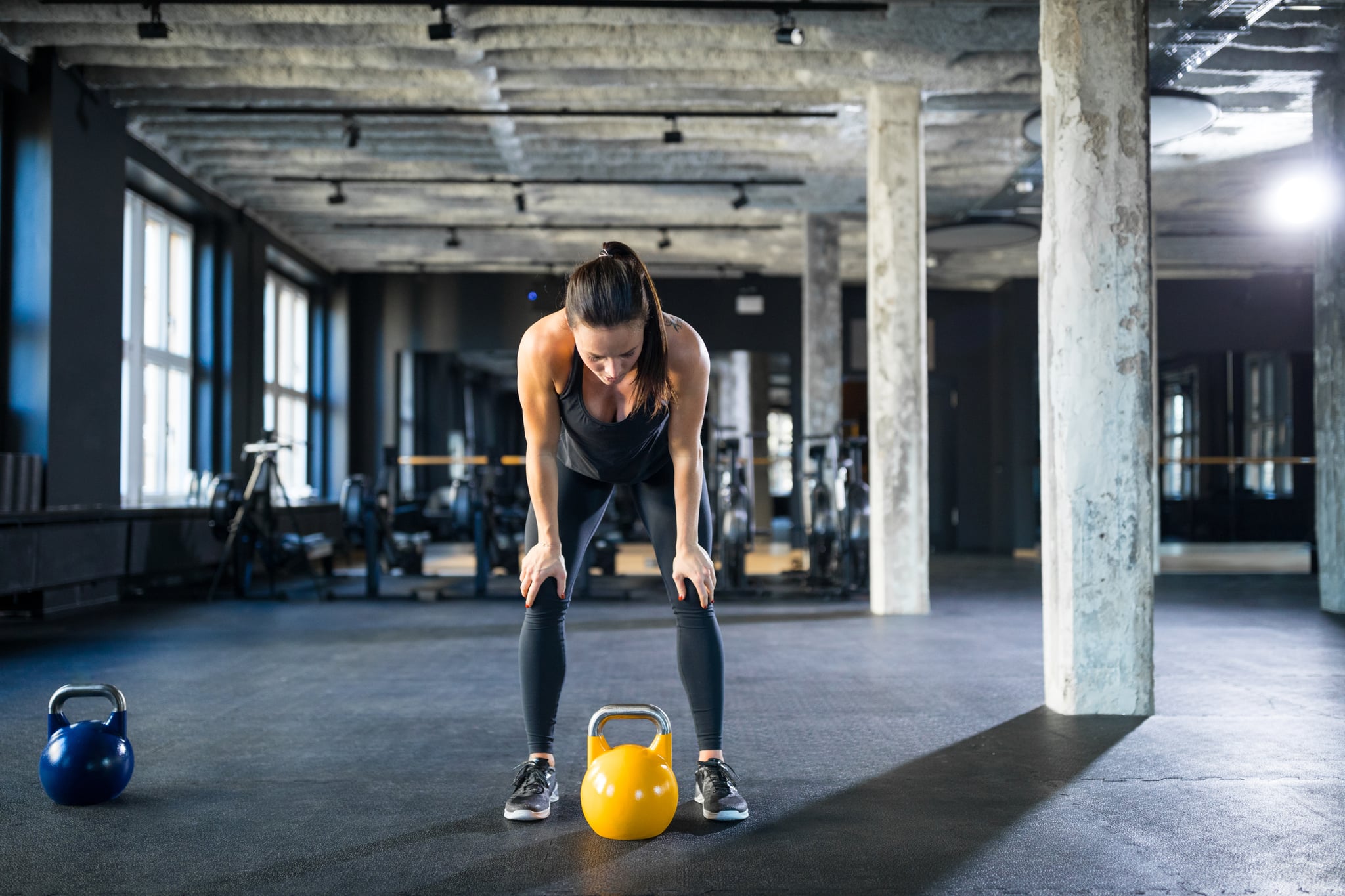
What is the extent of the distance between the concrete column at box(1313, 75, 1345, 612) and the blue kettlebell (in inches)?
250

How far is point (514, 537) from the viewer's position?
8.80m

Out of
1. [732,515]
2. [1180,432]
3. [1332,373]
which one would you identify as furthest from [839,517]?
[1180,432]

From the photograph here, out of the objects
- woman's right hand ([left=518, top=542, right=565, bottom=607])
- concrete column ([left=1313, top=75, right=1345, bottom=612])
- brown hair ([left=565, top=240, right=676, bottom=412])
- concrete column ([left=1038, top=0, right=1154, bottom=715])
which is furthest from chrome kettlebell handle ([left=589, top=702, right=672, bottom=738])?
concrete column ([left=1313, top=75, right=1345, bottom=612])

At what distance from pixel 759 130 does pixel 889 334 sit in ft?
7.89

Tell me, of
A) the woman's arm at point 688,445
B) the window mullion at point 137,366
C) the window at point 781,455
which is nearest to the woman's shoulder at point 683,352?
the woman's arm at point 688,445

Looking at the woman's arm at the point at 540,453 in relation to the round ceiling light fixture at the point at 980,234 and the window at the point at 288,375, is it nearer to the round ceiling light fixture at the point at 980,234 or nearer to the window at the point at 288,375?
the round ceiling light fixture at the point at 980,234

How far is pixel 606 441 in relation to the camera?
88.5 inches

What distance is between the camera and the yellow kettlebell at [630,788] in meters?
2.11

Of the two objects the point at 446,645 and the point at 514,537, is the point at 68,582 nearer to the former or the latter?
the point at 446,645

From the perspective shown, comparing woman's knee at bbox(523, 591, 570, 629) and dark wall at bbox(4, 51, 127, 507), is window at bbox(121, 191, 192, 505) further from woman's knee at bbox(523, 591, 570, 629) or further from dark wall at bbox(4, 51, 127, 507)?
woman's knee at bbox(523, 591, 570, 629)

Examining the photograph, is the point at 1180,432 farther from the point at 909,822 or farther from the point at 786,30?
the point at 909,822

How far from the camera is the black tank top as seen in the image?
2.23m

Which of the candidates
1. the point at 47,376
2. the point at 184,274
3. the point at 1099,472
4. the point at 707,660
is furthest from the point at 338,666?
the point at 184,274

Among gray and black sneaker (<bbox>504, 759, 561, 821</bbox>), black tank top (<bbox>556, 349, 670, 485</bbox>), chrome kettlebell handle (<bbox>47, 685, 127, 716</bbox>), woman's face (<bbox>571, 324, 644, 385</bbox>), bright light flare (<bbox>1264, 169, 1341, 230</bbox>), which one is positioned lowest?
gray and black sneaker (<bbox>504, 759, 561, 821</bbox>)
